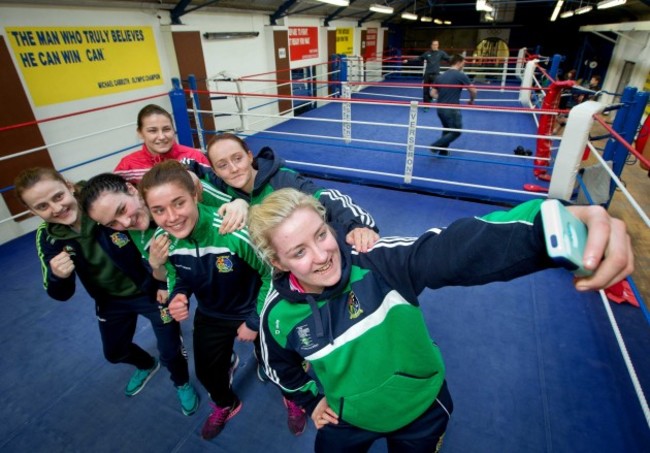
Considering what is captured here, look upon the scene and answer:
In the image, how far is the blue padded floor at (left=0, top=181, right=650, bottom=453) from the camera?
1.90 meters

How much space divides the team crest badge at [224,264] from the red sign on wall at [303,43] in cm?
916

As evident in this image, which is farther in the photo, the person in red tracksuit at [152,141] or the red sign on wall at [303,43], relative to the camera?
the red sign on wall at [303,43]

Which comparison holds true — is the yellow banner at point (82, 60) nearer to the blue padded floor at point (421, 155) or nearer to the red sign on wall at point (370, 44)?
the blue padded floor at point (421, 155)

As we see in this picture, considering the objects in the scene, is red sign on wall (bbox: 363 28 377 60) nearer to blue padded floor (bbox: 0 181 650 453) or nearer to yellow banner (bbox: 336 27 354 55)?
yellow banner (bbox: 336 27 354 55)

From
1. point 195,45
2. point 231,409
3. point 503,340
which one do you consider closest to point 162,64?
point 195,45

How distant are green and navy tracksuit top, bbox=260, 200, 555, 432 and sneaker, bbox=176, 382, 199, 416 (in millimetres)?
1150

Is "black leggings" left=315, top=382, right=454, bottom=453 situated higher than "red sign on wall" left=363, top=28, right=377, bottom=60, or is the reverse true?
"red sign on wall" left=363, top=28, right=377, bottom=60

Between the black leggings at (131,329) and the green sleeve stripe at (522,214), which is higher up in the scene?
the green sleeve stripe at (522,214)

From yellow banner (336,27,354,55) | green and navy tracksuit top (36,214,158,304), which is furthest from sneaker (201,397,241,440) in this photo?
yellow banner (336,27,354,55)

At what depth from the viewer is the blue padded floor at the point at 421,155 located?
14.9 feet

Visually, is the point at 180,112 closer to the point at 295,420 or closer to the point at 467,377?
the point at 295,420

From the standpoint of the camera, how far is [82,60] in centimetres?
472

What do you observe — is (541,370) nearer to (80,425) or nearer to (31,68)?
(80,425)

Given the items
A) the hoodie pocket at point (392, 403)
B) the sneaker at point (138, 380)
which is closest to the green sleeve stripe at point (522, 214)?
the hoodie pocket at point (392, 403)
